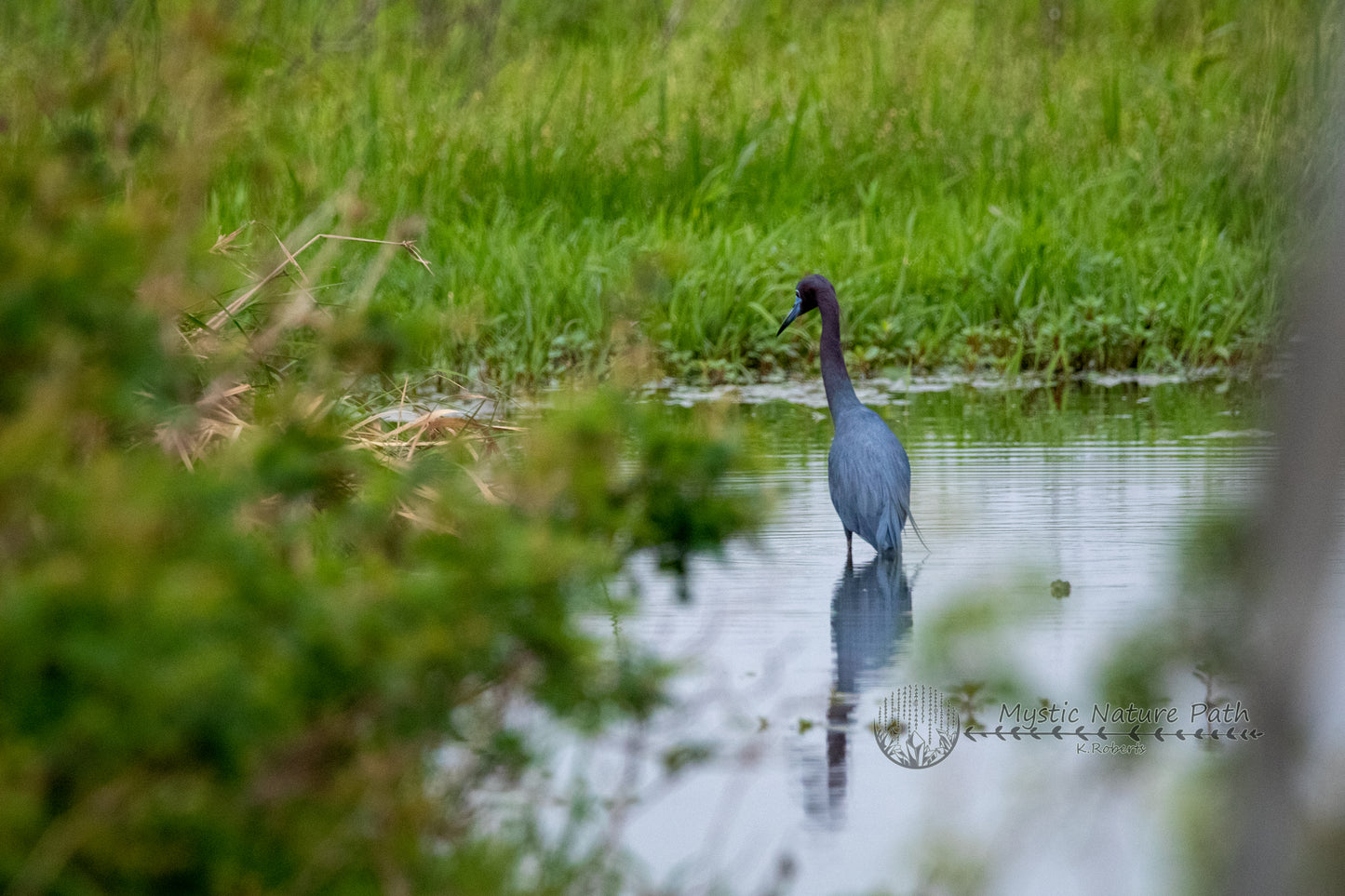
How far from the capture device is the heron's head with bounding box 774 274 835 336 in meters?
6.13

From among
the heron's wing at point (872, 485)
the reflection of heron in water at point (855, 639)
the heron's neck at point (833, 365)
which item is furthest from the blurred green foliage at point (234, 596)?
the heron's neck at point (833, 365)

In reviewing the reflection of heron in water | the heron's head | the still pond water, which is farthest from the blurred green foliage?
the heron's head

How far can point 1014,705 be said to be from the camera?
11.1ft

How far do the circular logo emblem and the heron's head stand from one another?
2690 millimetres

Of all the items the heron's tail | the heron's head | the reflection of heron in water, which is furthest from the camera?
the heron's head

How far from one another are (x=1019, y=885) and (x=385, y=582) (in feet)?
4.12

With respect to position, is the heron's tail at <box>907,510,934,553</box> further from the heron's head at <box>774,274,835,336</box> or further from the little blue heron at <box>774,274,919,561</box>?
the heron's head at <box>774,274,835,336</box>

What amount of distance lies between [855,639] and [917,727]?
Answer: 645mm

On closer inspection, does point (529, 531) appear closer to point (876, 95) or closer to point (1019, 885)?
point (1019, 885)

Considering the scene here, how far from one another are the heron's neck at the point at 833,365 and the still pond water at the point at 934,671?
31cm

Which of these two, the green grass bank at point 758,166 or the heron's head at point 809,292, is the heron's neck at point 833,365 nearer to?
the heron's head at point 809,292

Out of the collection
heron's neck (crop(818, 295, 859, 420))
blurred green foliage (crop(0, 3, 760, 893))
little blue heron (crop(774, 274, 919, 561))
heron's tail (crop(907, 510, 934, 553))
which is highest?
blurred green foliage (crop(0, 3, 760, 893))

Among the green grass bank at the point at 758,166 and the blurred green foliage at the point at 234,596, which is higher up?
the blurred green foliage at the point at 234,596

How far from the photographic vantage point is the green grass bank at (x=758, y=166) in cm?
789
